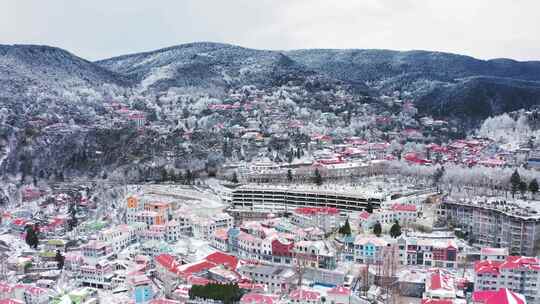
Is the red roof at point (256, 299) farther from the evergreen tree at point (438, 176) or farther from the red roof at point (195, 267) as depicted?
the evergreen tree at point (438, 176)

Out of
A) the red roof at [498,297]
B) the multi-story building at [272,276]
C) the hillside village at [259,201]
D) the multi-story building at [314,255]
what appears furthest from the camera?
the multi-story building at [314,255]

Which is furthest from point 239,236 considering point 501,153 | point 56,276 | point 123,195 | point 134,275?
point 501,153

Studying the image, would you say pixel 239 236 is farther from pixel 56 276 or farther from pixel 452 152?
pixel 452 152

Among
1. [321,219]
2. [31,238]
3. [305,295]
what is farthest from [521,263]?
[31,238]

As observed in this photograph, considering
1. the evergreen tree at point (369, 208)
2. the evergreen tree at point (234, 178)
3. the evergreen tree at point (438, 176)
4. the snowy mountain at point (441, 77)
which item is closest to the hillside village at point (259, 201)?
the evergreen tree at point (369, 208)

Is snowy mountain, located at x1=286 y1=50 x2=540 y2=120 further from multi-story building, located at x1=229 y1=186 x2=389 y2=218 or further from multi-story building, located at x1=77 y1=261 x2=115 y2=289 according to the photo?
multi-story building, located at x1=77 y1=261 x2=115 y2=289

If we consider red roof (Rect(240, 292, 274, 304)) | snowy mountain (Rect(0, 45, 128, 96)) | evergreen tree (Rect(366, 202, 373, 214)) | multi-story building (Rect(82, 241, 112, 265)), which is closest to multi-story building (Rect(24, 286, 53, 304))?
multi-story building (Rect(82, 241, 112, 265))

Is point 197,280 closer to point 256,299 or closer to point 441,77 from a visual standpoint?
point 256,299
